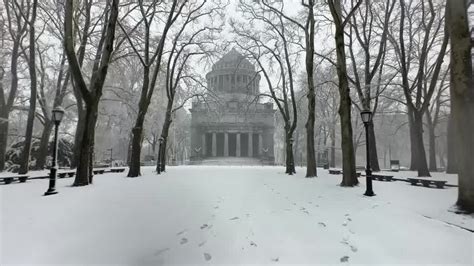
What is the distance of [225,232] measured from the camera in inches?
208

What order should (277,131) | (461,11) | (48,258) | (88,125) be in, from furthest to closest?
(277,131)
(88,125)
(461,11)
(48,258)

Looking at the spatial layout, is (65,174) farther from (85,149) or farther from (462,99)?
(462,99)

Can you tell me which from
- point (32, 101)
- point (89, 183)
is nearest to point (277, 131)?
point (32, 101)

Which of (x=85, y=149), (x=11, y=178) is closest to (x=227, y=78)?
(x=11, y=178)

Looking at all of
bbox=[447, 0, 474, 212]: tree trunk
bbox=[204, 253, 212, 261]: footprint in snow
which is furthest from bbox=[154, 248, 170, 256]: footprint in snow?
Result: bbox=[447, 0, 474, 212]: tree trunk

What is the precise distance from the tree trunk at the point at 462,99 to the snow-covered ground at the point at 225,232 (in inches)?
27.6

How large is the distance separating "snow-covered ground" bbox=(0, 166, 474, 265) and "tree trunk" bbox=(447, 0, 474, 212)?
0.70m

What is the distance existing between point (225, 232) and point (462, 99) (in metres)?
6.15

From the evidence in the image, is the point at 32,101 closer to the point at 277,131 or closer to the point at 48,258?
the point at 48,258

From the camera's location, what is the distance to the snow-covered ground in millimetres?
4477

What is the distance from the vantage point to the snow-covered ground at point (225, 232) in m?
4.48

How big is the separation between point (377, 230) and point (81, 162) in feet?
31.8

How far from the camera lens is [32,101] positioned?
1816 centimetres

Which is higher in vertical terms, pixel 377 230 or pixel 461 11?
pixel 461 11
